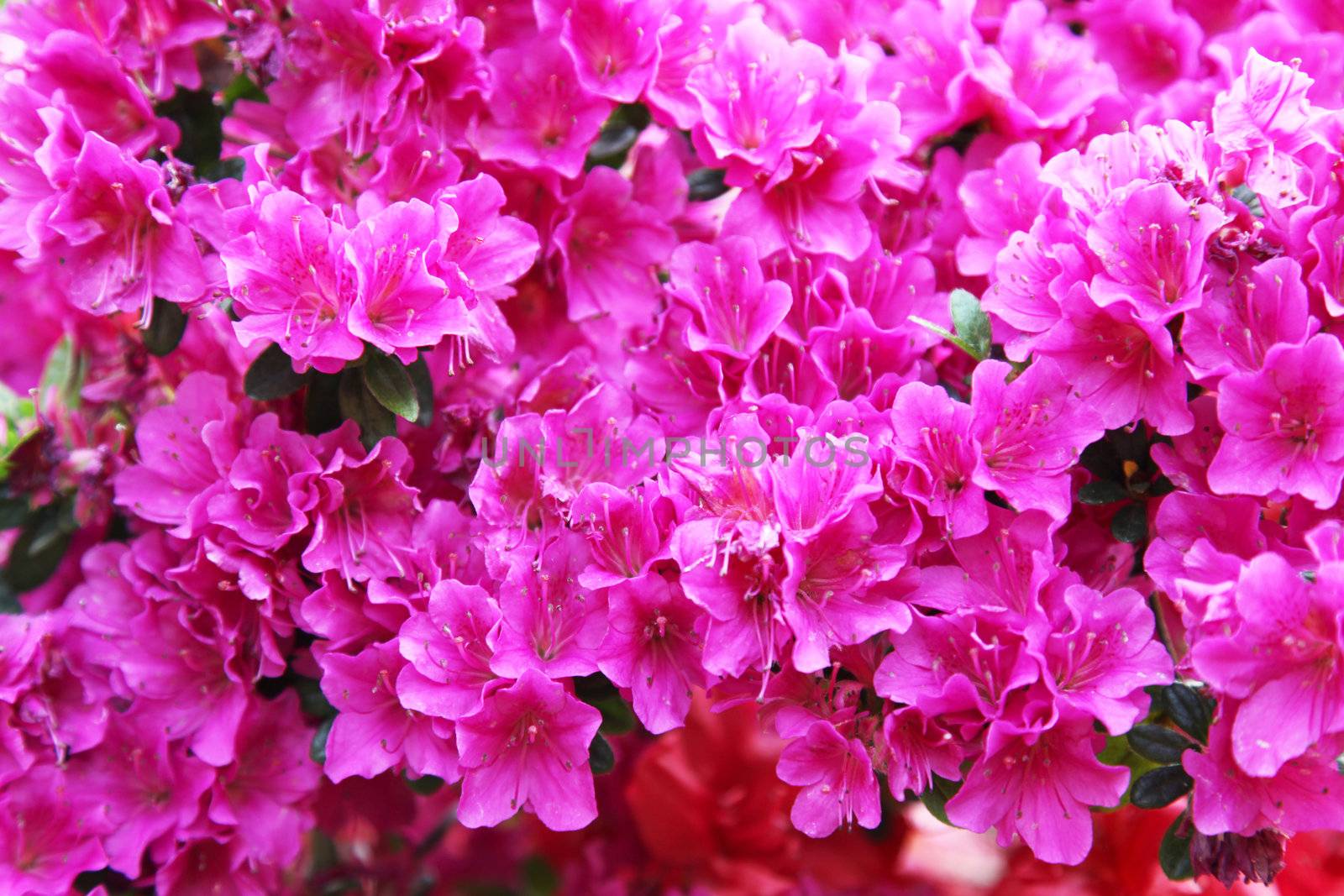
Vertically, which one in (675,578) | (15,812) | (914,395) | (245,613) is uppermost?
(914,395)


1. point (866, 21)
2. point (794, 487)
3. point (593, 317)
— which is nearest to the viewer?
point (794, 487)

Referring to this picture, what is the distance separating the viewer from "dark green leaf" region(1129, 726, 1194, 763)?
37.9 inches

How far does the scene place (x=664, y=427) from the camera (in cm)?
110

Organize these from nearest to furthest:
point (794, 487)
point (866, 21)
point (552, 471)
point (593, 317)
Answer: point (794, 487) < point (552, 471) < point (593, 317) < point (866, 21)

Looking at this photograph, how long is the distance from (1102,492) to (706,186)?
517mm

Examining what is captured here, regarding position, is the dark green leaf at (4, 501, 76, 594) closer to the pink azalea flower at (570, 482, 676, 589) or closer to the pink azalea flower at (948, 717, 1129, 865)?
the pink azalea flower at (570, 482, 676, 589)

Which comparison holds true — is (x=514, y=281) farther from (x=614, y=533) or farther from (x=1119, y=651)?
(x=1119, y=651)

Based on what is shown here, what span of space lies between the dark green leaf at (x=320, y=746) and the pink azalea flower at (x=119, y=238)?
0.43 m

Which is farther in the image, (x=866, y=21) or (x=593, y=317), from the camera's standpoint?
(x=866, y=21)

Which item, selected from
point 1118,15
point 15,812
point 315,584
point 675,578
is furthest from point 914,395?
point 15,812

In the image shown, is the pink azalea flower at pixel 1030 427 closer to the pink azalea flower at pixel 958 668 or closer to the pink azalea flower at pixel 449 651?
the pink azalea flower at pixel 958 668

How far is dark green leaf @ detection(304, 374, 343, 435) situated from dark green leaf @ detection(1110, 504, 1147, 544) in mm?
730

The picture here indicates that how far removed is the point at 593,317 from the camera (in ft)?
3.96

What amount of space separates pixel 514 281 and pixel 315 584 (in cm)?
37
